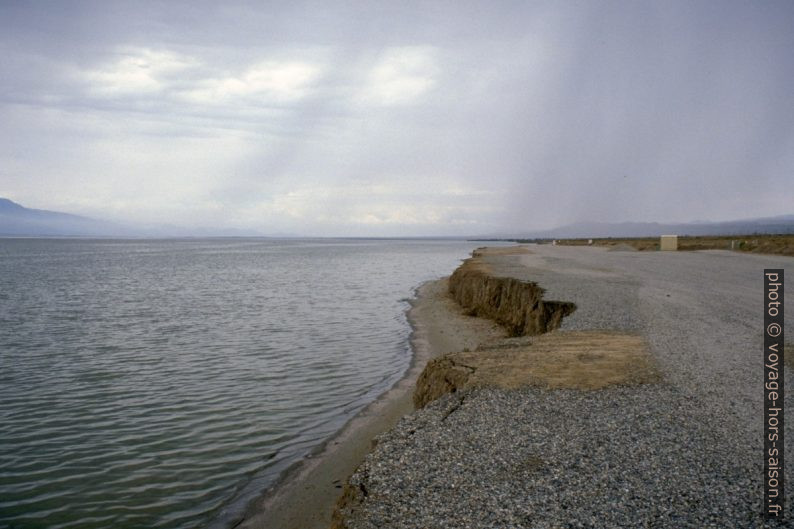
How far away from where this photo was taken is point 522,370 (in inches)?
412

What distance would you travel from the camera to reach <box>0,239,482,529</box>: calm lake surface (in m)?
8.59

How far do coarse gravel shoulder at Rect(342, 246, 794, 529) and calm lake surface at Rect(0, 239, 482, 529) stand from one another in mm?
3557

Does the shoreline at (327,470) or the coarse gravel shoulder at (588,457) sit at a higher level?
the coarse gravel shoulder at (588,457)

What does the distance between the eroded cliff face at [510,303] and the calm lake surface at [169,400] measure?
412 cm

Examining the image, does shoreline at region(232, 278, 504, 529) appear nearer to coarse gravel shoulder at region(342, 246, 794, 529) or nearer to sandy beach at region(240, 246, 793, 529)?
sandy beach at region(240, 246, 793, 529)

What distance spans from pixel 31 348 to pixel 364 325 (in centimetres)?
1318

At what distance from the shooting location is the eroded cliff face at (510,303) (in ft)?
60.0

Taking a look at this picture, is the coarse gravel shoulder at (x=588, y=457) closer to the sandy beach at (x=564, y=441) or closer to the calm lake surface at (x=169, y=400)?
the sandy beach at (x=564, y=441)

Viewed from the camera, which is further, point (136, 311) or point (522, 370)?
point (136, 311)

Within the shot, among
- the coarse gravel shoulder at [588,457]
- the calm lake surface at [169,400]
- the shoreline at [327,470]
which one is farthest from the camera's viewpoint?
the calm lake surface at [169,400]

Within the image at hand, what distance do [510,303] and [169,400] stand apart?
48.4ft

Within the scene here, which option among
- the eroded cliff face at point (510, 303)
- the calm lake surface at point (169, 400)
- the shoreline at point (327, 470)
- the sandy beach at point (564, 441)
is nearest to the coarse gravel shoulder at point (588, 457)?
the sandy beach at point (564, 441)

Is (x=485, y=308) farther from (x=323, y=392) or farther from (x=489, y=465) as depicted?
(x=489, y=465)

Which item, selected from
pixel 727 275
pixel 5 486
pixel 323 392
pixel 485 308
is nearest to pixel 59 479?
pixel 5 486
